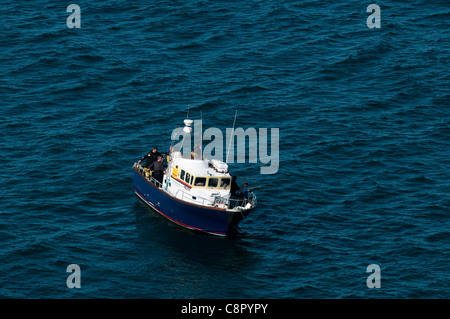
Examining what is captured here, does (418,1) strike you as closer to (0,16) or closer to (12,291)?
(0,16)

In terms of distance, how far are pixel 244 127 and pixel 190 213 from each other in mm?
16387

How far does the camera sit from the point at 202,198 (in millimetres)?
64250

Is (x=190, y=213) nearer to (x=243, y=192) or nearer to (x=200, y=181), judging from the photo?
(x=200, y=181)

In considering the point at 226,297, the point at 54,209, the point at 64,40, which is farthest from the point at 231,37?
the point at 226,297

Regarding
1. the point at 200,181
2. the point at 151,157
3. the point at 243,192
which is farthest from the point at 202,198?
the point at 151,157

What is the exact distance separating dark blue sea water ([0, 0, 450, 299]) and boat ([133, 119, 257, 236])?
106 centimetres

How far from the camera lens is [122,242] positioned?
208 feet

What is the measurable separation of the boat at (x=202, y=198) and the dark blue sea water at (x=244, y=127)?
3.48ft

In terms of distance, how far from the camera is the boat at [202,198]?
63562 mm

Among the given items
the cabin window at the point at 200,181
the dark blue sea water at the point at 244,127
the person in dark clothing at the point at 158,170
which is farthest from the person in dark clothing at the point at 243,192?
the person in dark clothing at the point at 158,170

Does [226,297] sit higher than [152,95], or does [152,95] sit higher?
[152,95]

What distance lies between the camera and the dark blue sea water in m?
59.8

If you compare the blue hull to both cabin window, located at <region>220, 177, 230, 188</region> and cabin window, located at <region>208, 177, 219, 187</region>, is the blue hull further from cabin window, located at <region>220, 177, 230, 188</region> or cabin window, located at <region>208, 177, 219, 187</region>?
cabin window, located at <region>220, 177, 230, 188</region>
